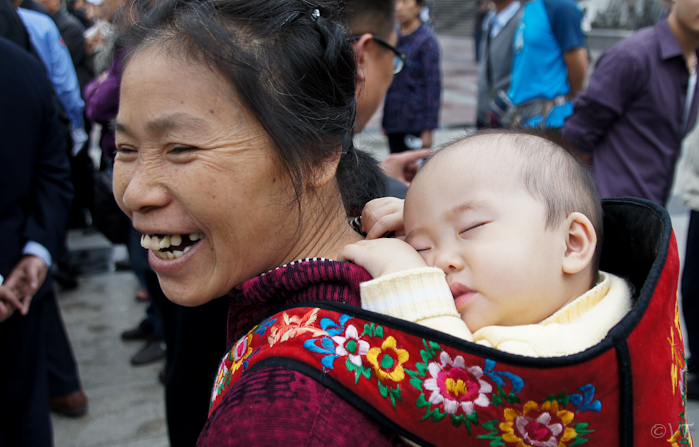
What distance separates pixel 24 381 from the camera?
2604 mm

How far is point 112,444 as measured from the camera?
3.30m

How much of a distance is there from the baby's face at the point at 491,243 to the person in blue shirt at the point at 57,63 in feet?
12.5

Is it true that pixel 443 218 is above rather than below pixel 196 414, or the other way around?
above

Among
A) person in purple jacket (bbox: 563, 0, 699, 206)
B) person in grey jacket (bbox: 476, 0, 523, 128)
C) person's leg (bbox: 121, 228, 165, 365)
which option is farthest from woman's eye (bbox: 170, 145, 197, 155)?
person in grey jacket (bbox: 476, 0, 523, 128)

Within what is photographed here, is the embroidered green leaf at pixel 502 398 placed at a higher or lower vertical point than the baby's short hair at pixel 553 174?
lower

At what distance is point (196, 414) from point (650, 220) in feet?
5.34

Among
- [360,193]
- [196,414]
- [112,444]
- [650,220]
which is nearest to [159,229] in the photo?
[360,193]

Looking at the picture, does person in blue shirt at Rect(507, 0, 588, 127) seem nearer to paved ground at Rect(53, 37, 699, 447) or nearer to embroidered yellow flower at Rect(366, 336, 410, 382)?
paved ground at Rect(53, 37, 699, 447)

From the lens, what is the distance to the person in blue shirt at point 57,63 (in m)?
4.18

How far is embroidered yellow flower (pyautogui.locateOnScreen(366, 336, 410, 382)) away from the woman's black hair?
16.6 inches

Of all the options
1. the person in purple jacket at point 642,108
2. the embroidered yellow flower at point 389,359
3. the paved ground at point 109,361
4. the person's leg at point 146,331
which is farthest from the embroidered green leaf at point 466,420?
the person's leg at point 146,331

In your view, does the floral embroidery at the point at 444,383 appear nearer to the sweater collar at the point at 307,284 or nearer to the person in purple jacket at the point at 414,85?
the sweater collar at the point at 307,284

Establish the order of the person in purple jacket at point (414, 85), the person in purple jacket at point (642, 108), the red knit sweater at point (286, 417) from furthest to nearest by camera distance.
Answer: the person in purple jacket at point (414, 85), the person in purple jacket at point (642, 108), the red knit sweater at point (286, 417)

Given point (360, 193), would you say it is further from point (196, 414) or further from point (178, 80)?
point (196, 414)
